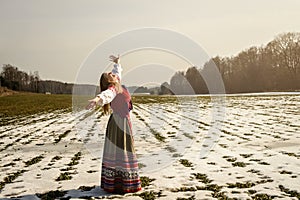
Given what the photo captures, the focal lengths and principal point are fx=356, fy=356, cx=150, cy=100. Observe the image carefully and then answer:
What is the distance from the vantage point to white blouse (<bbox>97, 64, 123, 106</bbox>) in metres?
4.82

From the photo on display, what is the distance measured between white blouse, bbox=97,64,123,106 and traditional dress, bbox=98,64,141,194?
0.08 m

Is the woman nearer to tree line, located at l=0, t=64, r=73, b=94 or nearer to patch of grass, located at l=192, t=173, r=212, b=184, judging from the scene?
patch of grass, located at l=192, t=173, r=212, b=184

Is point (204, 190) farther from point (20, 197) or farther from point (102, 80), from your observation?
point (20, 197)

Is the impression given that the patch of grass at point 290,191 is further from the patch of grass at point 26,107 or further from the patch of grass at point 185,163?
the patch of grass at point 26,107

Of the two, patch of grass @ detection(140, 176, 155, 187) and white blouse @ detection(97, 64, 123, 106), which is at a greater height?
white blouse @ detection(97, 64, 123, 106)

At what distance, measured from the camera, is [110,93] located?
16.5 ft

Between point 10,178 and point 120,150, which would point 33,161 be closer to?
point 10,178

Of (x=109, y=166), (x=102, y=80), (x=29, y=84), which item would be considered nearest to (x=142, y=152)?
(x=109, y=166)

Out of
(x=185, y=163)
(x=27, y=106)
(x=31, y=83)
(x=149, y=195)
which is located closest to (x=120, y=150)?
(x=149, y=195)

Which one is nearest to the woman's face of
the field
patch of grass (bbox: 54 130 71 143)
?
the field

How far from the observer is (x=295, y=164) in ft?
23.4

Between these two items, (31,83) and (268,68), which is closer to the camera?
(268,68)

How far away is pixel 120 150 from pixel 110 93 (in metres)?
1.03

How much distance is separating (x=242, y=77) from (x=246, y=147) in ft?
245
